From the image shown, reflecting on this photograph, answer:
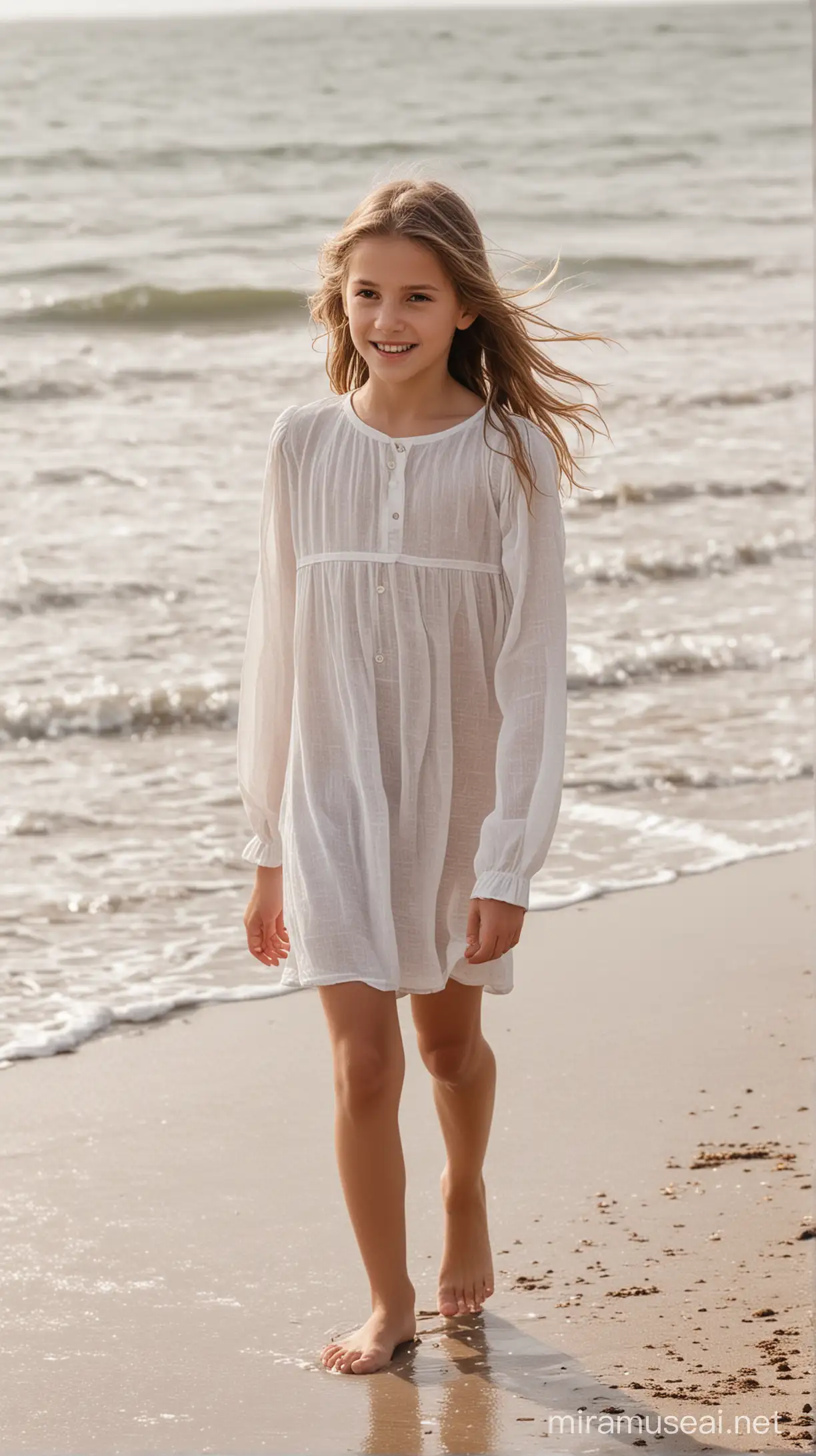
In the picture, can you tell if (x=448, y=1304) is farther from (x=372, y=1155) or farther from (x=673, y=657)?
(x=673, y=657)

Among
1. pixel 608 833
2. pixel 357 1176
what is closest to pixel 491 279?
pixel 357 1176

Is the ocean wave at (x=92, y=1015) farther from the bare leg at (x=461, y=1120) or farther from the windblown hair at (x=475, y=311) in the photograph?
the windblown hair at (x=475, y=311)

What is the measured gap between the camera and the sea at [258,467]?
5465mm

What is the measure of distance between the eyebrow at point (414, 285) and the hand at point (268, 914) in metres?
0.98

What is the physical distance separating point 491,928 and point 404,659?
455 millimetres

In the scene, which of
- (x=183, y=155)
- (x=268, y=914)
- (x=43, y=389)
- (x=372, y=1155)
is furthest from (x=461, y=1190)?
(x=183, y=155)

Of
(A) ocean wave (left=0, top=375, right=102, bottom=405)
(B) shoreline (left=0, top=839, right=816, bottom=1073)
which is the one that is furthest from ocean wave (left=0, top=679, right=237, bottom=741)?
(A) ocean wave (left=0, top=375, right=102, bottom=405)

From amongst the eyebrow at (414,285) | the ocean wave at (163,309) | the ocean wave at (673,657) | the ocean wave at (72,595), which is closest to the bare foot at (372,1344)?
the eyebrow at (414,285)

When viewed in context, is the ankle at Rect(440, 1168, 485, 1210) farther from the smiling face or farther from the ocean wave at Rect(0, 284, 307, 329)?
the ocean wave at Rect(0, 284, 307, 329)

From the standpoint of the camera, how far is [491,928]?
2.71m

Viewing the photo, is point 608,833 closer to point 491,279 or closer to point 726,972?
point 726,972

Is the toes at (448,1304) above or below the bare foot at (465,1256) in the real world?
below

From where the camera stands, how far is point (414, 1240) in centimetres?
335

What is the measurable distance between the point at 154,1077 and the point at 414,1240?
967mm
